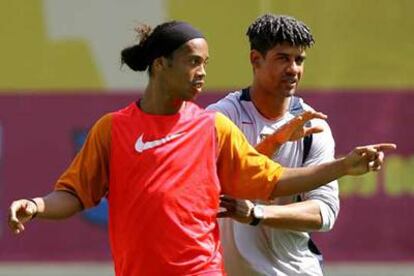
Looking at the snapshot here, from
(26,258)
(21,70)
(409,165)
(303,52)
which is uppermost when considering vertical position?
(303,52)

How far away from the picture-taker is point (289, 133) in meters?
4.83

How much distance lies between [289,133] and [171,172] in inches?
22.0

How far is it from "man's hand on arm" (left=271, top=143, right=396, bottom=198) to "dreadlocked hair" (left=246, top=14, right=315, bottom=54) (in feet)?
1.92

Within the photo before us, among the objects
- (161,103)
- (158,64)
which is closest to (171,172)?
(161,103)

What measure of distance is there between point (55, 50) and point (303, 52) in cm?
350

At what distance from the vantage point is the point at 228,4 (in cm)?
808

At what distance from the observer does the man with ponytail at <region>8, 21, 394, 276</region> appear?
4.44m

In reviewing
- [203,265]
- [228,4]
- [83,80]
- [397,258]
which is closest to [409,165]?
[397,258]

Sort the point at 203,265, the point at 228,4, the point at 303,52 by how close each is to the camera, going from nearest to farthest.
→ 1. the point at 203,265
2. the point at 303,52
3. the point at 228,4

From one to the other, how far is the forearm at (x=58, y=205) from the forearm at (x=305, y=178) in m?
0.68

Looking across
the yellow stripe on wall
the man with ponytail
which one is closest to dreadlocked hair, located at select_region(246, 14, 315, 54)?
the man with ponytail

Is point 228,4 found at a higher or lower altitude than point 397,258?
higher

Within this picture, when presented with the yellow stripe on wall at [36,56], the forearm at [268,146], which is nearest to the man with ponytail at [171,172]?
the forearm at [268,146]

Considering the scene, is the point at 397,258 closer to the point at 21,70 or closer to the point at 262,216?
the point at 21,70
